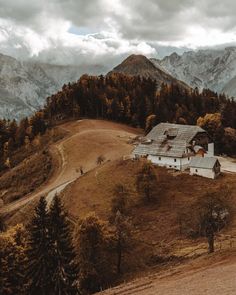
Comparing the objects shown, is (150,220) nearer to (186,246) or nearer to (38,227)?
(186,246)

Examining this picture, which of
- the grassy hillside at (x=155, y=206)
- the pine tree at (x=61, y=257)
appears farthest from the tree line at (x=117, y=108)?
the pine tree at (x=61, y=257)

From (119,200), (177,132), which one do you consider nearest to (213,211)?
(119,200)

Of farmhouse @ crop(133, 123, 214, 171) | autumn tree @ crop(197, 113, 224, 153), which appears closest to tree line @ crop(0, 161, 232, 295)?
farmhouse @ crop(133, 123, 214, 171)

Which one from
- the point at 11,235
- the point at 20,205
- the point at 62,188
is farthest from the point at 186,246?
the point at 20,205

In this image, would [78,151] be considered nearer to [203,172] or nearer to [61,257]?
[203,172]

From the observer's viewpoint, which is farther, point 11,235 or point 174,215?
point 174,215

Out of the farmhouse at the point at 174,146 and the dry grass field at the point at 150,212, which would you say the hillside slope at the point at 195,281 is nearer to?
the dry grass field at the point at 150,212
